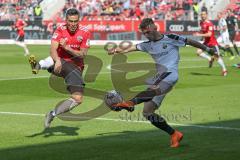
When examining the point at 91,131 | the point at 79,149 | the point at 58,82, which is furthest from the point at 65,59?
the point at 58,82

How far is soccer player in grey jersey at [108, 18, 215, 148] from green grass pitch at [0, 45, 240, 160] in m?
0.45

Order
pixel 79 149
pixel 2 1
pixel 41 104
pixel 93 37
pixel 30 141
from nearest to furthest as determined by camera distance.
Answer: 1. pixel 79 149
2. pixel 30 141
3. pixel 41 104
4. pixel 93 37
5. pixel 2 1

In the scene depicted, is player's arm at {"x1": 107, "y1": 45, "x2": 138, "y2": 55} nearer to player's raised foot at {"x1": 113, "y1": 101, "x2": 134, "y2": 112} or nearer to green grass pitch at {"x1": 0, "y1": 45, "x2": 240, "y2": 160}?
player's raised foot at {"x1": 113, "y1": 101, "x2": 134, "y2": 112}

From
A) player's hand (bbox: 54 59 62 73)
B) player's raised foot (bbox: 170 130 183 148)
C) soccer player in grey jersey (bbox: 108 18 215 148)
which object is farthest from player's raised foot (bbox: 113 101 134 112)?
player's hand (bbox: 54 59 62 73)

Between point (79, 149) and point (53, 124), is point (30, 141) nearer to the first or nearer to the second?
point (79, 149)

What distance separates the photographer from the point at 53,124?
1423cm

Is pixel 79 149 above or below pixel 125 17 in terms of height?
above

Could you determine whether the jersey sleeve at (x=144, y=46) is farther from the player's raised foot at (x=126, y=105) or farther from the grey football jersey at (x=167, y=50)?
the player's raised foot at (x=126, y=105)

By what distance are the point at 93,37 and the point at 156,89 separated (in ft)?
146

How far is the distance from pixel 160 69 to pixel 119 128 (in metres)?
2.29

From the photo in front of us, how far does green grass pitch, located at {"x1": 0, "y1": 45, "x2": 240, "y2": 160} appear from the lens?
10.7m

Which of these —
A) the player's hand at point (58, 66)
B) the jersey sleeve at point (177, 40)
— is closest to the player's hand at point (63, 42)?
the player's hand at point (58, 66)

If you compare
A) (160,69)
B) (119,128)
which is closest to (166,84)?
(160,69)

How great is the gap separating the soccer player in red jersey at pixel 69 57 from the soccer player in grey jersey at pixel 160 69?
147cm
